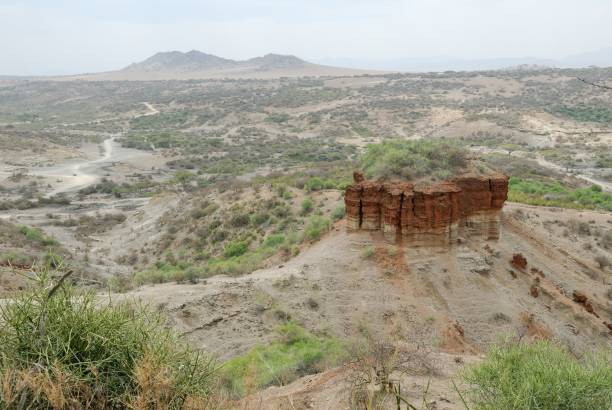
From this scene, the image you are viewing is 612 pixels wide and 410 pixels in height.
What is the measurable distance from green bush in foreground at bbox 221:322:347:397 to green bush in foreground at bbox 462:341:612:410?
4577mm

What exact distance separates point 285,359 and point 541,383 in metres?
6.64

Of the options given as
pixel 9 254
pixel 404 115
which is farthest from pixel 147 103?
pixel 9 254

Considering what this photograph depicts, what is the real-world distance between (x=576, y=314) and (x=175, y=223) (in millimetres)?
20689

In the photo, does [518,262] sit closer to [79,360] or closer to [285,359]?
[285,359]

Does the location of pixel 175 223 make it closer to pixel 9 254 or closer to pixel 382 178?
pixel 9 254

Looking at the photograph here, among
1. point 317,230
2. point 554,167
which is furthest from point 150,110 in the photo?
point 317,230

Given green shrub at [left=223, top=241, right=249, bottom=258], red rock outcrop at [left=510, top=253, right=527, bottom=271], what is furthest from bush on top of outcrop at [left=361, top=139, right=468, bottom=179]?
green shrub at [left=223, top=241, right=249, bottom=258]

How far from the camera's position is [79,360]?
5148 millimetres

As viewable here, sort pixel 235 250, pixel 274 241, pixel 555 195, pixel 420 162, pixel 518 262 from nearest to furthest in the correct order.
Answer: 1. pixel 518 262
2. pixel 420 162
3. pixel 274 241
4. pixel 235 250
5. pixel 555 195

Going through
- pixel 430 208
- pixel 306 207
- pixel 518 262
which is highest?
pixel 430 208

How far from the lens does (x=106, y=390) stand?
204 inches

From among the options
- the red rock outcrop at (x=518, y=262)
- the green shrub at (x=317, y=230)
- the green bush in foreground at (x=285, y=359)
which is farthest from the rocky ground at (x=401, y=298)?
the green shrub at (x=317, y=230)

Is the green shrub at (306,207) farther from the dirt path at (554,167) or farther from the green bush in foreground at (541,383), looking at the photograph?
the dirt path at (554,167)

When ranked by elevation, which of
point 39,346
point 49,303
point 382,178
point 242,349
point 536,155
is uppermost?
point 49,303
